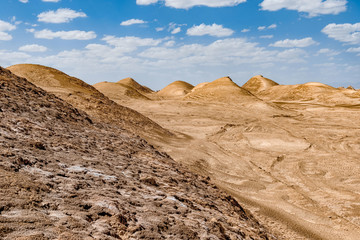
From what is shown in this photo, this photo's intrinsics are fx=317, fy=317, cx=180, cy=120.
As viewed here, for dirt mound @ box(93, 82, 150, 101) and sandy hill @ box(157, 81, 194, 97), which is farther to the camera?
sandy hill @ box(157, 81, 194, 97)

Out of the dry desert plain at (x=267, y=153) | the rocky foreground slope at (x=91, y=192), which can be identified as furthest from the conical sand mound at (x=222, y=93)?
the rocky foreground slope at (x=91, y=192)

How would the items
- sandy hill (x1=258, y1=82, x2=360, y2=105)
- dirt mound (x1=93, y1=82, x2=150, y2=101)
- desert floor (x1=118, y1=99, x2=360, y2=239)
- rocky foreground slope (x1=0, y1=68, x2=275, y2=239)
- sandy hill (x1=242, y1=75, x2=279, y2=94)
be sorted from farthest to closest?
sandy hill (x1=242, y1=75, x2=279, y2=94), sandy hill (x1=258, y1=82, x2=360, y2=105), dirt mound (x1=93, y1=82, x2=150, y2=101), desert floor (x1=118, y1=99, x2=360, y2=239), rocky foreground slope (x1=0, y1=68, x2=275, y2=239)

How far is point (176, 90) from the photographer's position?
70000 millimetres

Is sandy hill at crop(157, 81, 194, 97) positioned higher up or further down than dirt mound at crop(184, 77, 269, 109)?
higher up

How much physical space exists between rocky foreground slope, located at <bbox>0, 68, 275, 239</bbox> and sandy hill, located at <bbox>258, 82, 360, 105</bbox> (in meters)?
40.6

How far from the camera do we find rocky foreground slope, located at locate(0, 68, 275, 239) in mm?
3129

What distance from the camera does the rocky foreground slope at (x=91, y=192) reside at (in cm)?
313

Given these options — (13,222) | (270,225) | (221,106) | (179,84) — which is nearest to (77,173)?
(13,222)

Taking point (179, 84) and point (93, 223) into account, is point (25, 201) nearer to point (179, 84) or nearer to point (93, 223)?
point (93, 223)

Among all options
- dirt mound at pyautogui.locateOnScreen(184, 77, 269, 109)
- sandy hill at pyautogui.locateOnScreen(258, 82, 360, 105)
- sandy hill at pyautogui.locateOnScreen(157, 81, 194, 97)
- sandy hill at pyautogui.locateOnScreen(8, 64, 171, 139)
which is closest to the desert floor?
sandy hill at pyautogui.locateOnScreen(8, 64, 171, 139)

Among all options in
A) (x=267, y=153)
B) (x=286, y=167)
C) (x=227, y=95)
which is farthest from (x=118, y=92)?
(x=286, y=167)

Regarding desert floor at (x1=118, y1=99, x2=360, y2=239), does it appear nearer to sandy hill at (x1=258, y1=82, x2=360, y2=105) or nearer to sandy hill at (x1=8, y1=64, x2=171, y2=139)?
sandy hill at (x1=8, y1=64, x2=171, y2=139)

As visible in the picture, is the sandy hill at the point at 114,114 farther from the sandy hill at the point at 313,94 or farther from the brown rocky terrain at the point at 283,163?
the sandy hill at the point at 313,94

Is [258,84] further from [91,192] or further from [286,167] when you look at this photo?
[91,192]
